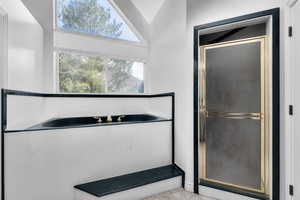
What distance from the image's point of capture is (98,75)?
3.74 meters

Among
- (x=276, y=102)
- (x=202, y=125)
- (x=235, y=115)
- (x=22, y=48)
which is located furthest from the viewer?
(x=202, y=125)

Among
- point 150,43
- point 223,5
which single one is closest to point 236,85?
point 223,5

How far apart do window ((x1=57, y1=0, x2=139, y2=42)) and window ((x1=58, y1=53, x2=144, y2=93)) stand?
1.64 ft

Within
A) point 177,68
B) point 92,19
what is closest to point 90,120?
point 177,68

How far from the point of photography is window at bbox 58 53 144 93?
345cm

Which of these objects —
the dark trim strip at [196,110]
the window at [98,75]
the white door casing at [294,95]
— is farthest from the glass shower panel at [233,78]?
the window at [98,75]

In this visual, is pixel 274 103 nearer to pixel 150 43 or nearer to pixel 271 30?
pixel 271 30

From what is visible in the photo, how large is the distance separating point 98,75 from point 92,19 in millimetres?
1071

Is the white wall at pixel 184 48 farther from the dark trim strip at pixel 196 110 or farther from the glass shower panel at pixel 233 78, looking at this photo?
the glass shower panel at pixel 233 78

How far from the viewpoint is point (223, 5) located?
2.38 meters

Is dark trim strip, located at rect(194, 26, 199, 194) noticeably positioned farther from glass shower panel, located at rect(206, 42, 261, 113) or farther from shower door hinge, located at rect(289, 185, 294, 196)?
shower door hinge, located at rect(289, 185, 294, 196)

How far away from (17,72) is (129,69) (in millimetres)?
2283

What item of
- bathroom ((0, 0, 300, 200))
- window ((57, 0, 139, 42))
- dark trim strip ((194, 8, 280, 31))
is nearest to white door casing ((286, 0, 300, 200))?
bathroom ((0, 0, 300, 200))

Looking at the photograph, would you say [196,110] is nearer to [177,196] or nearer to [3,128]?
[177,196]
